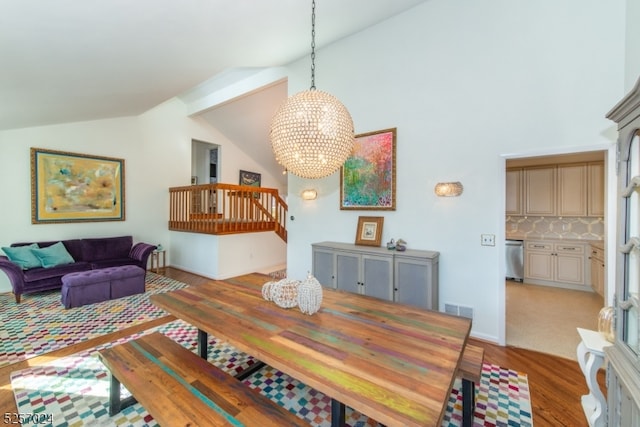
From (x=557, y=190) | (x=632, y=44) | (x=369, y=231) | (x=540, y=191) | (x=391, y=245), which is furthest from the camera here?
(x=540, y=191)

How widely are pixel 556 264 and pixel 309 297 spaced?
537 cm

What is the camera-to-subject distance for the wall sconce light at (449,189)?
3.12m

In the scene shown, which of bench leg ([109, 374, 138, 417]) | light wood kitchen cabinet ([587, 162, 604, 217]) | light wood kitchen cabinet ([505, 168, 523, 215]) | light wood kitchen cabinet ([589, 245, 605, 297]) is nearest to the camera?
bench leg ([109, 374, 138, 417])

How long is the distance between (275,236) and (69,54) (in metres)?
4.86

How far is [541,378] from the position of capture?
231 centimetres

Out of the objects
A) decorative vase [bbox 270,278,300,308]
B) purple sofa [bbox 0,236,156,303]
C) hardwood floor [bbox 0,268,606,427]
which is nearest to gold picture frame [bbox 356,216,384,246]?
hardwood floor [bbox 0,268,606,427]

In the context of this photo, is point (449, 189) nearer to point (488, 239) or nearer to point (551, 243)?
point (488, 239)

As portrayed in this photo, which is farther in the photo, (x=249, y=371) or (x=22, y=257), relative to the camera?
(x=22, y=257)

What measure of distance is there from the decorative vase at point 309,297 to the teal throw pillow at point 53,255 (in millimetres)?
4896

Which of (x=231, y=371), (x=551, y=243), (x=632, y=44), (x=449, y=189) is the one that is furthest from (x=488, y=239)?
(x=551, y=243)

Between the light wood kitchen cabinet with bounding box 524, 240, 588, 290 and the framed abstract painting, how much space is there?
138 inches

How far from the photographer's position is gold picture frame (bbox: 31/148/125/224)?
4.70m

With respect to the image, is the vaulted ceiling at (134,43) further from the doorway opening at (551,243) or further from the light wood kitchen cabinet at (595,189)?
the light wood kitchen cabinet at (595,189)

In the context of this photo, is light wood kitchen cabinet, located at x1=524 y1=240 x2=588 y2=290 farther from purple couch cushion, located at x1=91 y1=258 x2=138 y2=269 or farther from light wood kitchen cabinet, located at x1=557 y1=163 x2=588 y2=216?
purple couch cushion, located at x1=91 y1=258 x2=138 y2=269
